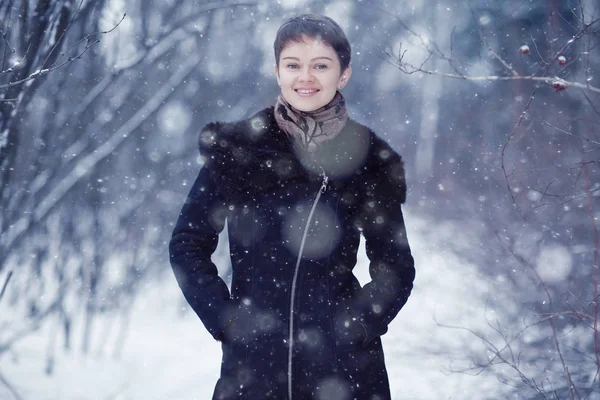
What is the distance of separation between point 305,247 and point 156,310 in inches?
213

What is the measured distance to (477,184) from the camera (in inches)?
390

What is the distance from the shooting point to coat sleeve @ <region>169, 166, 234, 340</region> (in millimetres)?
1991

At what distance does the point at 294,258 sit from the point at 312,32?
0.84 m

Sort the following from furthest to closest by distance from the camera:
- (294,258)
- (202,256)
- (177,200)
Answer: (177,200)
(202,256)
(294,258)

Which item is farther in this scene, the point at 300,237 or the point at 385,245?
the point at 385,245

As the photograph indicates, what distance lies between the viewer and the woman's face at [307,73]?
83.6 inches

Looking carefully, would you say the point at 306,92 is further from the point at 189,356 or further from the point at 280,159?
the point at 189,356

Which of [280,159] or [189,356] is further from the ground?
[189,356]

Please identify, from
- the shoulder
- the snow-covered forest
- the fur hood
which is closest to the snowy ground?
the snow-covered forest

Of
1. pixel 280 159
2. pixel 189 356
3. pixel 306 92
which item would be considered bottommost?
pixel 280 159

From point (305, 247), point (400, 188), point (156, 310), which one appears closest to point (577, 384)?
point (400, 188)

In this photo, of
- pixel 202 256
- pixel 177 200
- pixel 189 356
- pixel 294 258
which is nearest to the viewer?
pixel 294 258

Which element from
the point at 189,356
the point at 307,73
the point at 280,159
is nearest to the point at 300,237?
the point at 280,159

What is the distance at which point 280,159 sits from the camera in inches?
82.4
